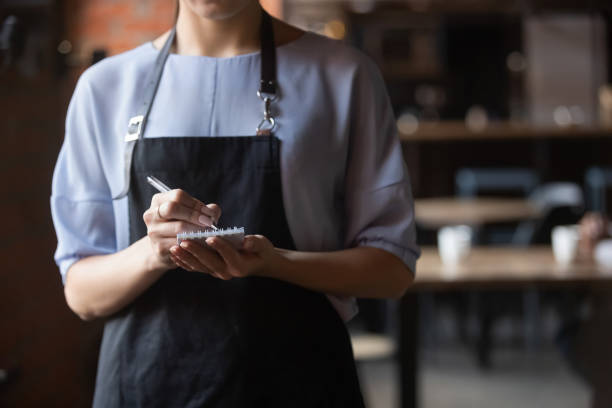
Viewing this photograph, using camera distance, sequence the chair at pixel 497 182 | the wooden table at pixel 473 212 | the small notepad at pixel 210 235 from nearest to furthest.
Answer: the small notepad at pixel 210 235 → the wooden table at pixel 473 212 → the chair at pixel 497 182

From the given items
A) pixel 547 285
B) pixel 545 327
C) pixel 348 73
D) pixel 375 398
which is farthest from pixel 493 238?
pixel 348 73

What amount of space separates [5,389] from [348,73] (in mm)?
624

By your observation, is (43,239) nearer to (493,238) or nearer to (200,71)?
(200,71)

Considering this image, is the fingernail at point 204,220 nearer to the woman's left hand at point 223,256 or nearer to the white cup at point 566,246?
the woman's left hand at point 223,256

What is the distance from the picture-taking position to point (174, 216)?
0.67 m

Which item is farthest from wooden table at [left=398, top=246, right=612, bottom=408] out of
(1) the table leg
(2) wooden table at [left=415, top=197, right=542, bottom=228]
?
(2) wooden table at [left=415, top=197, right=542, bottom=228]

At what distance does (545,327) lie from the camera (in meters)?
3.46

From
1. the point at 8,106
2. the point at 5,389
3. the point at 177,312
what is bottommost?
the point at 5,389

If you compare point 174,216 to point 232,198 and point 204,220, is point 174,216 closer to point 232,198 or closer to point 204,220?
point 204,220

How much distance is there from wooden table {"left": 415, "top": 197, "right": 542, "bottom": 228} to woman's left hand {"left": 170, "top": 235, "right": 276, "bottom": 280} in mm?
3314

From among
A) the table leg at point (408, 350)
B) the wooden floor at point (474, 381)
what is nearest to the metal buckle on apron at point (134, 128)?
the table leg at point (408, 350)

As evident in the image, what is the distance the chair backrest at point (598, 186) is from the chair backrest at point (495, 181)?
1.36 ft

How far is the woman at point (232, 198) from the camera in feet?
2.62

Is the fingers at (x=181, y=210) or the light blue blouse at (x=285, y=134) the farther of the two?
the light blue blouse at (x=285, y=134)
